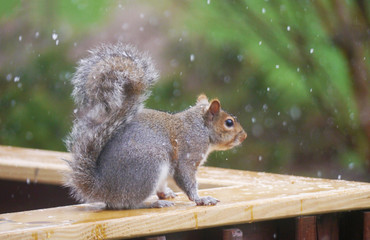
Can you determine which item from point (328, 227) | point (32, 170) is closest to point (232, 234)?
point (328, 227)

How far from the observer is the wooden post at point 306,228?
1787mm

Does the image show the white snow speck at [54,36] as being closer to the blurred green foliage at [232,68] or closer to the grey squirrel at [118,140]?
the blurred green foliage at [232,68]

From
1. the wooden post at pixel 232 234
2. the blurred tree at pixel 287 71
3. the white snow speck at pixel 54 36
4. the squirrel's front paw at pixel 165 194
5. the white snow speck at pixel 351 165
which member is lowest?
the wooden post at pixel 232 234

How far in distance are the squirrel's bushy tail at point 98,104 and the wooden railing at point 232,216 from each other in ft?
0.36

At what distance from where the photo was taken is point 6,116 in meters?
4.68

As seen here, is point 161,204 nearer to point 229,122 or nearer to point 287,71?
point 229,122

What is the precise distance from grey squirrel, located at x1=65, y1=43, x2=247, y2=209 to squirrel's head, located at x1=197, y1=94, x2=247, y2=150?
206 mm

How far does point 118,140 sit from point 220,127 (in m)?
0.41

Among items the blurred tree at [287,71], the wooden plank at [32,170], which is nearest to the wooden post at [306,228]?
the wooden plank at [32,170]

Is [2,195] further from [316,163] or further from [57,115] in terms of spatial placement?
[316,163]

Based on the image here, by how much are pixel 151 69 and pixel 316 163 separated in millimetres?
2550

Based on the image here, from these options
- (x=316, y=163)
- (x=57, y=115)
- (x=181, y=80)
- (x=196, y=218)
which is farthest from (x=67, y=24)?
(x=196, y=218)

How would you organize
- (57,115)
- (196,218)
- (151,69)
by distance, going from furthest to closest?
(57,115)
(151,69)
(196,218)

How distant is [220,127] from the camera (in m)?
2.06
